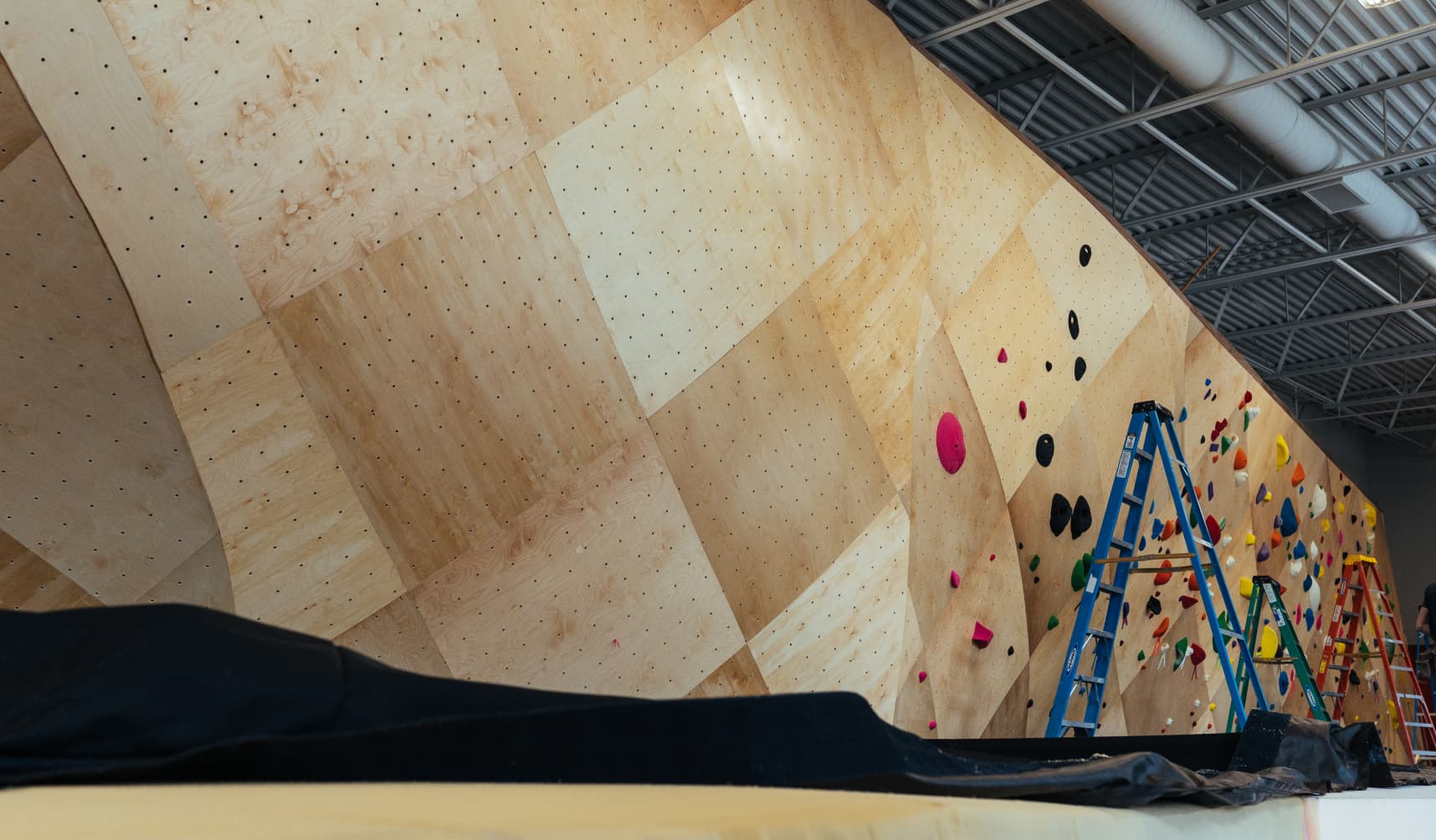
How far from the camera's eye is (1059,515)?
192 inches

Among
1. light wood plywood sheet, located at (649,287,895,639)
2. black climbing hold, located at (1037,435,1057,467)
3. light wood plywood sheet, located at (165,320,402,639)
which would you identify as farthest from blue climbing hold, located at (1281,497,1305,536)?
light wood plywood sheet, located at (165,320,402,639)

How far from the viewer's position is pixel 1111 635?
4719 mm

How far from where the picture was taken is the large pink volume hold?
13.2ft

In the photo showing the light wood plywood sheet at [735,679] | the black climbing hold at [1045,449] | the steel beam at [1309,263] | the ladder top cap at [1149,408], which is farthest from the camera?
the steel beam at [1309,263]

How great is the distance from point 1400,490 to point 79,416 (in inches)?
780

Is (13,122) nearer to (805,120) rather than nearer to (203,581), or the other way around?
(203,581)

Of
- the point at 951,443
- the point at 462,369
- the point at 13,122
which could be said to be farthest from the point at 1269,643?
the point at 13,122

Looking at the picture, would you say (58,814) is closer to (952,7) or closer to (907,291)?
(907,291)

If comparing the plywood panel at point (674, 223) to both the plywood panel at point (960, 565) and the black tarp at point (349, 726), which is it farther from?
the black tarp at point (349, 726)

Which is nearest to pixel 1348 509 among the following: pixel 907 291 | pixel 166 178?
pixel 907 291

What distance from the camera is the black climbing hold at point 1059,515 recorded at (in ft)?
15.9

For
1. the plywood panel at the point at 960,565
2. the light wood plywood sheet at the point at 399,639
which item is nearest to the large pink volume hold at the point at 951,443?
the plywood panel at the point at 960,565

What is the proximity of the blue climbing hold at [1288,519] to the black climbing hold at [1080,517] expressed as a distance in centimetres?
363

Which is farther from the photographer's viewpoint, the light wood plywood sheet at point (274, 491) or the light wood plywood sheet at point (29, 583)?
the light wood plywood sheet at point (274, 491)
